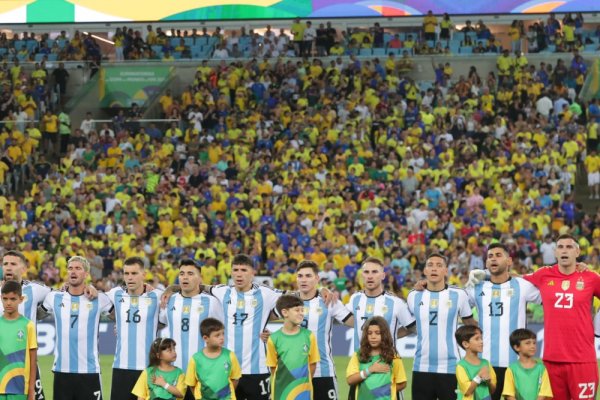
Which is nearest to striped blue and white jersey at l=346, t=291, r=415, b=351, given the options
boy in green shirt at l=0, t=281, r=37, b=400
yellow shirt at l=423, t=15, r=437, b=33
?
boy in green shirt at l=0, t=281, r=37, b=400

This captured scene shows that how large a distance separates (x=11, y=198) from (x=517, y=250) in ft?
35.3

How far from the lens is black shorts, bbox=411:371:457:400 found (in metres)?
11.0

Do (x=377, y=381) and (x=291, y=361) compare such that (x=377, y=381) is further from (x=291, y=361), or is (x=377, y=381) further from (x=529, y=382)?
(x=529, y=382)

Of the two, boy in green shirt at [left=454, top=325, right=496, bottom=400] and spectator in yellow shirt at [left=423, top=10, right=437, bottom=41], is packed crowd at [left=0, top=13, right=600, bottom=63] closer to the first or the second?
spectator in yellow shirt at [left=423, top=10, right=437, bottom=41]

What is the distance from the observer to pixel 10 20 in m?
32.4

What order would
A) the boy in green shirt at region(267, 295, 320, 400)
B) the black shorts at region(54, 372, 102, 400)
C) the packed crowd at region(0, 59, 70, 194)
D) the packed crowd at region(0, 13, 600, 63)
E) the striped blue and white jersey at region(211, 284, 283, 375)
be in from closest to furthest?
1. the boy in green shirt at region(267, 295, 320, 400)
2. the striped blue and white jersey at region(211, 284, 283, 375)
3. the black shorts at region(54, 372, 102, 400)
4. the packed crowd at region(0, 59, 70, 194)
5. the packed crowd at region(0, 13, 600, 63)

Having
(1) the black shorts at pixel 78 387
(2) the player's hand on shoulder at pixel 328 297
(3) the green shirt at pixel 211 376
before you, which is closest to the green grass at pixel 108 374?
(1) the black shorts at pixel 78 387

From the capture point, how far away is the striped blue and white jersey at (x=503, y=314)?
1108 centimetres

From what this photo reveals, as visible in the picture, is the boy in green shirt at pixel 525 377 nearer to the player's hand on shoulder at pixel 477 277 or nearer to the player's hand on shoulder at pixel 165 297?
the player's hand on shoulder at pixel 477 277

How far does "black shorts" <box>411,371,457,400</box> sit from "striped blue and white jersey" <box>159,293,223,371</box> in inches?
75.0

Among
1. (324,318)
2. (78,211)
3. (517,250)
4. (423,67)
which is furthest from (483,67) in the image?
(324,318)

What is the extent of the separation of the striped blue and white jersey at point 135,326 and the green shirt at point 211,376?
3.60ft

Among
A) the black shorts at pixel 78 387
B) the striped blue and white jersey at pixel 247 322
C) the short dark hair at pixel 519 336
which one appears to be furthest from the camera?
the black shorts at pixel 78 387

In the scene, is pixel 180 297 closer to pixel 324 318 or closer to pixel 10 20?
pixel 324 318
